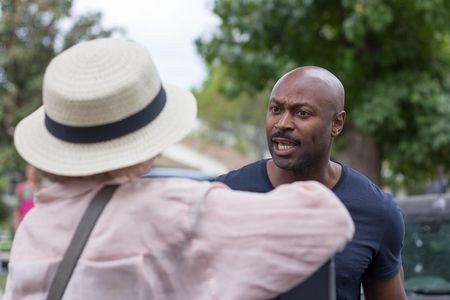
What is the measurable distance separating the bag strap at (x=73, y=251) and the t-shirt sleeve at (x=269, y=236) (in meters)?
0.26

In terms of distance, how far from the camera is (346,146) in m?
15.4

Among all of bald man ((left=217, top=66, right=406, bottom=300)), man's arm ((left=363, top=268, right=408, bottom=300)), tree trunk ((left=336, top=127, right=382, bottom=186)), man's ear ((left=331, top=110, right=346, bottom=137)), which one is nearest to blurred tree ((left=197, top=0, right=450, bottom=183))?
tree trunk ((left=336, top=127, right=382, bottom=186))

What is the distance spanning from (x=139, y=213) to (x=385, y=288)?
134 centimetres

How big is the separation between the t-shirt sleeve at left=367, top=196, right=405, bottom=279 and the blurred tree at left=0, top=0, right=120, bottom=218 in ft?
62.0

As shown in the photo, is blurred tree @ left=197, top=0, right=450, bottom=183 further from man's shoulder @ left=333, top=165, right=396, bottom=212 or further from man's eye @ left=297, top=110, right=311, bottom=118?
man's eye @ left=297, top=110, right=311, bottom=118

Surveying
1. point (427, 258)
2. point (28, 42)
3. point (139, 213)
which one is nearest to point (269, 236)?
point (139, 213)

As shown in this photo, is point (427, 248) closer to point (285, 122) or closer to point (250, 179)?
point (250, 179)

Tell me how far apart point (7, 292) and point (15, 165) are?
19.6 meters

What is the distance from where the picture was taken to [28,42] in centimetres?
2169

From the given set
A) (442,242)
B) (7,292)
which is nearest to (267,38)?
(442,242)

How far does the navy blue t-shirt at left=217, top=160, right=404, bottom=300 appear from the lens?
3135 millimetres

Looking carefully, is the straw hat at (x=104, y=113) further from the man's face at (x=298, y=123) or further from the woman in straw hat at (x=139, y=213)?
the man's face at (x=298, y=123)

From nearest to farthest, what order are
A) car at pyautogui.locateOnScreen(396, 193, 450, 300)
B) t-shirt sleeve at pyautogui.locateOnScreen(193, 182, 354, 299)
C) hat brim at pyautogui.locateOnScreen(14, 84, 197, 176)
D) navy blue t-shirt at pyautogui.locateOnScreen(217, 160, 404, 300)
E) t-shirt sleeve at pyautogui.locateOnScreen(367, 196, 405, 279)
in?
t-shirt sleeve at pyautogui.locateOnScreen(193, 182, 354, 299), hat brim at pyautogui.locateOnScreen(14, 84, 197, 176), navy blue t-shirt at pyautogui.locateOnScreen(217, 160, 404, 300), t-shirt sleeve at pyautogui.locateOnScreen(367, 196, 405, 279), car at pyautogui.locateOnScreen(396, 193, 450, 300)

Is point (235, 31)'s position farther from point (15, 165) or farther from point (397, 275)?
point (397, 275)
